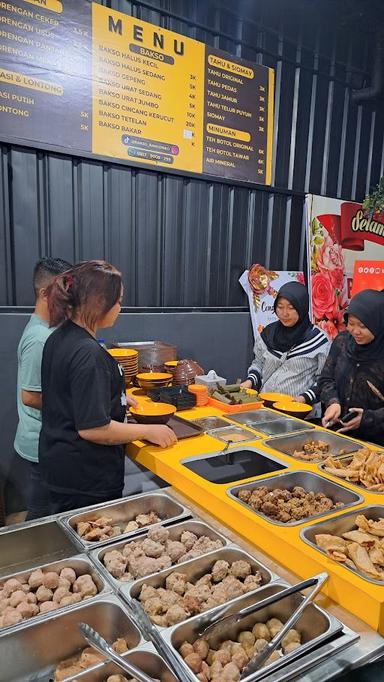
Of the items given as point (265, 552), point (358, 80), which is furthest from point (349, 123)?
point (265, 552)

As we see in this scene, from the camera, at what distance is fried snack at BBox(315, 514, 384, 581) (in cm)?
121

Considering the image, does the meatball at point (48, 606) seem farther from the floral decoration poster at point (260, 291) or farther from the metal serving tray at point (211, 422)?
the floral decoration poster at point (260, 291)

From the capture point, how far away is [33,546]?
4.72 ft

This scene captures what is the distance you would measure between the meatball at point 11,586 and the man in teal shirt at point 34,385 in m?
1.03

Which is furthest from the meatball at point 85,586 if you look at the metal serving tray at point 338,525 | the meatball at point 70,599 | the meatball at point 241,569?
the metal serving tray at point 338,525

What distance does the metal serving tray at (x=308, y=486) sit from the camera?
1.58 m

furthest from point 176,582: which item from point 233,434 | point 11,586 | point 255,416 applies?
point 255,416

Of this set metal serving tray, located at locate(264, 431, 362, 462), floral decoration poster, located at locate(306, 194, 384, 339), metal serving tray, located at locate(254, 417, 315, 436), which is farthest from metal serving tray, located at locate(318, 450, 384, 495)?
floral decoration poster, located at locate(306, 194, 384, 339)

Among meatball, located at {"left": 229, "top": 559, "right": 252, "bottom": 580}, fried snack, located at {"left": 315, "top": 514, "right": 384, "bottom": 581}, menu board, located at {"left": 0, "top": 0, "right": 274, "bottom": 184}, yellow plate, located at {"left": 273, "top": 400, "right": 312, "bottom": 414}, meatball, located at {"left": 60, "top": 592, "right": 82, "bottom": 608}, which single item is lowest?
meatball, located at {"left": 60, "top": 592, "right": 82, "bottom": 608}

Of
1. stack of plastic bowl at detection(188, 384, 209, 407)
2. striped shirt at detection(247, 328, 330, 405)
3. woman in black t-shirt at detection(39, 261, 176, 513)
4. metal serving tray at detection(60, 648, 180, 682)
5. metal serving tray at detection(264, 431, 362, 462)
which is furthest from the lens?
striped shirt at detection(247, 328, 330, 405)

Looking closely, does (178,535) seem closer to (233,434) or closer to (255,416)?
(233,434)

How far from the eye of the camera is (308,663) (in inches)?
37.7

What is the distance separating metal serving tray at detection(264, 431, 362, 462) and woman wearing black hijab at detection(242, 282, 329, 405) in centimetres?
90

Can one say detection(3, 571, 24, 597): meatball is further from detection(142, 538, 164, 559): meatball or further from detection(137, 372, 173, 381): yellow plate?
detection(137, 372, 173, 381): yellow plate
